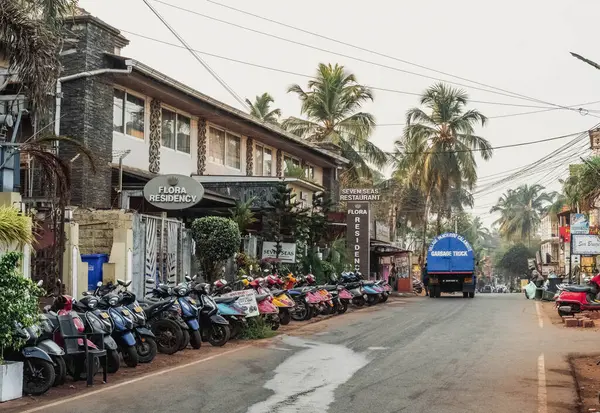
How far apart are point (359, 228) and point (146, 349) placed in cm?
2201

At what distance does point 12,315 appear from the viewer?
10.0 m

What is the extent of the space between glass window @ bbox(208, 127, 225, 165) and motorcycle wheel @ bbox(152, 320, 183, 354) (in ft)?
52.7

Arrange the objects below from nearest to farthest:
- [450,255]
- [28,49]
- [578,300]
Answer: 1. [28,49]
2. [578,300]
3. [450,255]

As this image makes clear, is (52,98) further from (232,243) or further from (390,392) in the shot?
Result: (390,392)

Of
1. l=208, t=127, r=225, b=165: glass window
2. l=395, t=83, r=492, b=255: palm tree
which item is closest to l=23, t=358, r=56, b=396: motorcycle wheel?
l=208, t=127, r=225, b=165: glass window

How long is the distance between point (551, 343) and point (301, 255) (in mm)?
12781

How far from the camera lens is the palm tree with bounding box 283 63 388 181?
1768 inches

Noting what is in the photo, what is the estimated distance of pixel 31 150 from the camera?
557 inches

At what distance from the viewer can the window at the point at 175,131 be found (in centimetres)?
2667

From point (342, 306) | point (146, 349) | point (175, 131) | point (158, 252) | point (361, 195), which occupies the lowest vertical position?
point (342, 306)

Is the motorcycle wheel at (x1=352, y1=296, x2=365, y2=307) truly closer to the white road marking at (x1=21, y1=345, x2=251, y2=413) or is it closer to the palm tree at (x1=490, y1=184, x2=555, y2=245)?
the white road marking at (x1=21, y1=345, x2=251, y2=413)

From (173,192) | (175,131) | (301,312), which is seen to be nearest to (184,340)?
(173,192)

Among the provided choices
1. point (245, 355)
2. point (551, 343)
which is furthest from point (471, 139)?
point (245, 355)

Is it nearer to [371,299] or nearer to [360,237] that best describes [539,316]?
[371,299]
